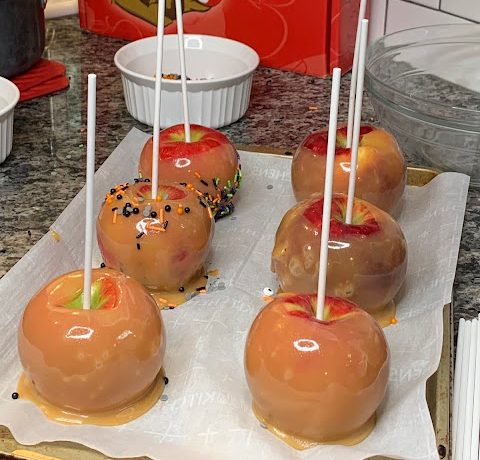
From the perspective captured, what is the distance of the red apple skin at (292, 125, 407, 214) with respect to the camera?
1.01 m

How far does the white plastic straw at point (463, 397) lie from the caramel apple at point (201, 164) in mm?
338

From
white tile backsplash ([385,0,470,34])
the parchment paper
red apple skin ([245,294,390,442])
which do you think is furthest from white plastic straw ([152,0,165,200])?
white tile backsplash ([385,0,470,34])

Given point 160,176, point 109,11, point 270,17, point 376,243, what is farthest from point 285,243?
point 109,11

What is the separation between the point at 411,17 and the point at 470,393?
0.83m

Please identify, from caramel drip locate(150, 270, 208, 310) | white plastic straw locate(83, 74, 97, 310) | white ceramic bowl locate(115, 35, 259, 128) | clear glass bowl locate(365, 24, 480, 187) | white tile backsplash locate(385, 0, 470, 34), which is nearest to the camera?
white plastic straw locate(83, 74, 97, 310)

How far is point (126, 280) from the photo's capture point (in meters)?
0.78

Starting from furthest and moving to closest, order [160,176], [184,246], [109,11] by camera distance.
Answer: [109,11] → [160,176] → [184,246]

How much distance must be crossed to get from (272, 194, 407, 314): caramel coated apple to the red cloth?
0.65m

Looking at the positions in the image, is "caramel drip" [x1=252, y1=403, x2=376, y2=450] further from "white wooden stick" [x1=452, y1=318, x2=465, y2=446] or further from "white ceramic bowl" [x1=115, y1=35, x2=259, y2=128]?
"white ceramic bowl" [x1=115, y1=35, x2=259, y2=128]

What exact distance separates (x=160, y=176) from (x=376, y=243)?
0.95 ft

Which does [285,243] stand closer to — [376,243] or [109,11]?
[376,243]

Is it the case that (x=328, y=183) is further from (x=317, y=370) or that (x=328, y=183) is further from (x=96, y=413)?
(x=96, y=413)

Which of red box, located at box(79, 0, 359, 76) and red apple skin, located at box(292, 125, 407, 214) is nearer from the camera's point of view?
red apple skin, located at box(292, 125, 407, 214)

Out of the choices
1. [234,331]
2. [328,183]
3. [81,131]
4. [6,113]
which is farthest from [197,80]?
[328,183]
